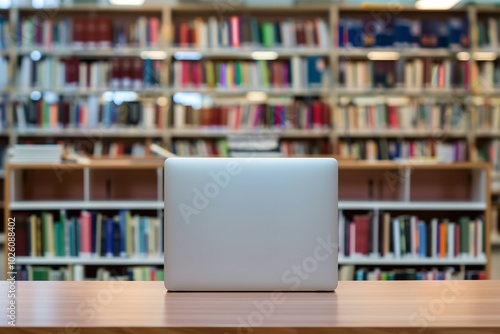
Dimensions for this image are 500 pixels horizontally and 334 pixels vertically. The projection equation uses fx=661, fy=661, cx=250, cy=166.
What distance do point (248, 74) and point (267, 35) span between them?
39 cm

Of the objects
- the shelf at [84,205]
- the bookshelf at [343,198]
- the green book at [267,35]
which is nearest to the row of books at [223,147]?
the green book at [267,35]

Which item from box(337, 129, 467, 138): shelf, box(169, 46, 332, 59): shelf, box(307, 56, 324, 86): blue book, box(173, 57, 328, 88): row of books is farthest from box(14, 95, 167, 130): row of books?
box(337, 129, 467, 138): shelf

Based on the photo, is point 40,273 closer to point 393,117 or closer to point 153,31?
point 153,31

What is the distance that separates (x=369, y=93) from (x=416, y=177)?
2.37 metres

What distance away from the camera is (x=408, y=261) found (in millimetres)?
3484

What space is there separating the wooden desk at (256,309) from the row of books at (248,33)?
15.3ft

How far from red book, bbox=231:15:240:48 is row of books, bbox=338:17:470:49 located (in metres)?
0.91

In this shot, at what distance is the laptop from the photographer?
4.33 feet

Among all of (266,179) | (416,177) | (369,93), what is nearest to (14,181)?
(416,177)

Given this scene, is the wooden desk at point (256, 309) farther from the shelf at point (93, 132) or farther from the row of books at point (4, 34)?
the row of books at point (4, 34)

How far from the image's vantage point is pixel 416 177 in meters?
3.79

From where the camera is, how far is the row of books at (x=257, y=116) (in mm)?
5859

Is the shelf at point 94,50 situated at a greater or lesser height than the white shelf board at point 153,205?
greater

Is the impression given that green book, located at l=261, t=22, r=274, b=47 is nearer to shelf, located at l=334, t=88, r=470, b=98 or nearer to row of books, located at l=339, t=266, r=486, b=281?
shelf, located at l=334, t=88, r=470, b=98
